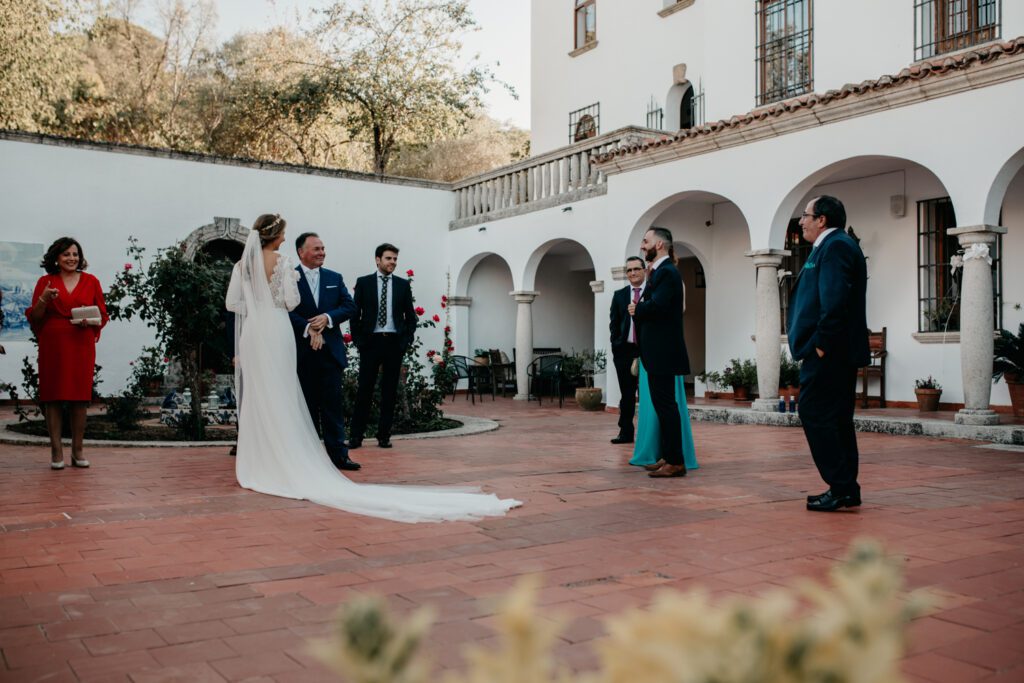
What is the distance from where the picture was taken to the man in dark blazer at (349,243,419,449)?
8.53m

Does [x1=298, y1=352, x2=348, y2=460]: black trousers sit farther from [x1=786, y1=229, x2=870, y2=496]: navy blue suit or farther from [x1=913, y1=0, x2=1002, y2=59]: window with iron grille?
[x1=913, y1=0, x2=1002, y2=59]: window with iron grille

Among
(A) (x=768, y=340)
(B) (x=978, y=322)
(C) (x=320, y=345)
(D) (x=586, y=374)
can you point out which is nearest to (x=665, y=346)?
(C) (x=320, y=345)

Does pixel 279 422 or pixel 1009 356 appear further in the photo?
pixel 1009 356

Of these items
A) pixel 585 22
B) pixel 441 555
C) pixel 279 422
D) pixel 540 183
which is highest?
pixel 585 22

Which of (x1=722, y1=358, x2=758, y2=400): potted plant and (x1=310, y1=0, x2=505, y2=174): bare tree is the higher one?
(x1=310, y1=0, x2=505, y2=174): bare tree

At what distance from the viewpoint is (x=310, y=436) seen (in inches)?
249

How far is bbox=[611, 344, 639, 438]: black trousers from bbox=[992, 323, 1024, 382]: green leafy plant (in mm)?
4411

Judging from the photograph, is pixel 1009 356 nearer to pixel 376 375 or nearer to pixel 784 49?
pixel 784 49

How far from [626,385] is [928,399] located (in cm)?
524

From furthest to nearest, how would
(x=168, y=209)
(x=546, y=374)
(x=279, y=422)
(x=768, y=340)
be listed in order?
1. (x=546, y=374)
2. (x=168, y=209)
3. (x=768, y=340)
4. (x=279, y=422)

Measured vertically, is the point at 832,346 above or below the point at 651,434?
above

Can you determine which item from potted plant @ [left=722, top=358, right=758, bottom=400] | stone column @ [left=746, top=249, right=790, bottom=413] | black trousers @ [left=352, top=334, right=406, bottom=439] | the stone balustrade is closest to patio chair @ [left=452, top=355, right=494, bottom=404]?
the stone balustrade

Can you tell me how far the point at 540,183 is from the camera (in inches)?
686

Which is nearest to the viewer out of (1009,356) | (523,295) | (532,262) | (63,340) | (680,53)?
(63,340)
